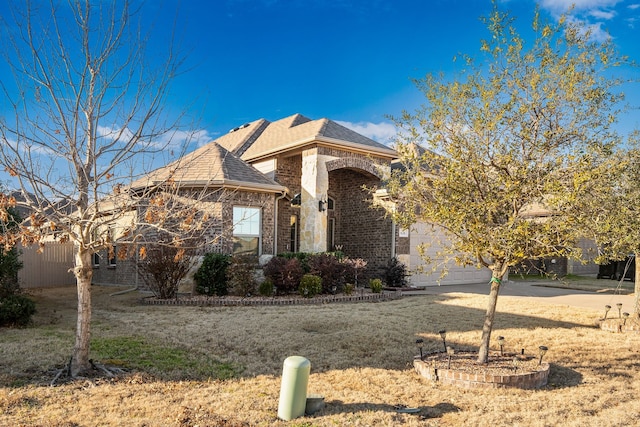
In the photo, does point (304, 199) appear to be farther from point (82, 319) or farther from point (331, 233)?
point (82, 319)

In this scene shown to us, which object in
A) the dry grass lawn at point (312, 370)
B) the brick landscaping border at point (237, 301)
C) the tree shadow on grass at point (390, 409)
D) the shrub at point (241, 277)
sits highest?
the shrub at point (241, 277)

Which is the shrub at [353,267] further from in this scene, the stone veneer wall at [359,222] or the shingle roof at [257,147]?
the shingle roof at [257,147]

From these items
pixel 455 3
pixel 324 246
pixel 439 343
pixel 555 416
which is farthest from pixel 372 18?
pixel 555 416

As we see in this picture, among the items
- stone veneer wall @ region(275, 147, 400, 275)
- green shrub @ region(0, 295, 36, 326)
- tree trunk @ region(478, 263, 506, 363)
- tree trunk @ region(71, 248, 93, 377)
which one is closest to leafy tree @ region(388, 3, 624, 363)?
tree trunk @ region(478, 263, 506, 363)

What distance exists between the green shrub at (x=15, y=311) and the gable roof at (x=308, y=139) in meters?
9.66

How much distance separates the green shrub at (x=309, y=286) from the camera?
535 inches

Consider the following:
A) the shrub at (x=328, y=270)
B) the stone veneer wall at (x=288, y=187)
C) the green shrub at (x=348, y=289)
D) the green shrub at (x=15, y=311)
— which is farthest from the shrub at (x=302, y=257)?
the green shrub at (x=15, y=311)

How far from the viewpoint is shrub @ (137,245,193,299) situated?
497 inches

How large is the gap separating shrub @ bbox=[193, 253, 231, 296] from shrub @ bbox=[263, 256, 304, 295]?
1.19m

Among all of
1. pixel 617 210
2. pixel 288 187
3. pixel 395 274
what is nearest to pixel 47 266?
pixel 288 187

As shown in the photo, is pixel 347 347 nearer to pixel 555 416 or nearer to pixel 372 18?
pixel 555 416

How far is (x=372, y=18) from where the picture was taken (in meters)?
14.1

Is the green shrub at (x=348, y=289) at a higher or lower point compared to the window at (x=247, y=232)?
lower

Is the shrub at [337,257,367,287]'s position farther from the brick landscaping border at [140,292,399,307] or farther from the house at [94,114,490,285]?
the house at [94,114,490,285]
